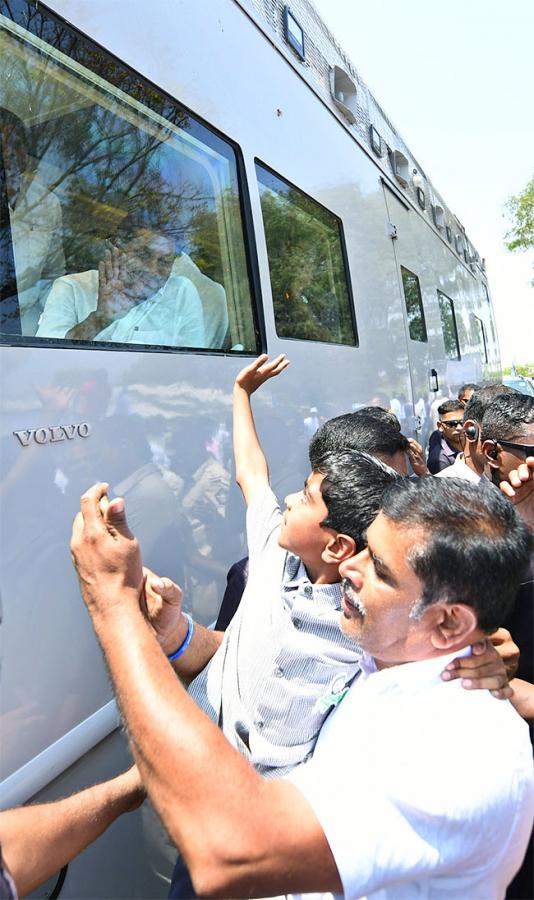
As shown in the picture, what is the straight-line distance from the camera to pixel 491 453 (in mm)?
2309

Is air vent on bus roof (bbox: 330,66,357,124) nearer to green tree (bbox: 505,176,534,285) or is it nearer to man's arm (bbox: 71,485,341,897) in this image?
man's arm (bbox: 71,485,341,897)

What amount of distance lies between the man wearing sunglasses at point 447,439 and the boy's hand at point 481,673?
3.73 metres

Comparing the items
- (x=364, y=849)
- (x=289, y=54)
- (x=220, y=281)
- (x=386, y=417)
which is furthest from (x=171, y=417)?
(x=289, y=54)

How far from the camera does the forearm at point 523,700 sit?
1.57 metres

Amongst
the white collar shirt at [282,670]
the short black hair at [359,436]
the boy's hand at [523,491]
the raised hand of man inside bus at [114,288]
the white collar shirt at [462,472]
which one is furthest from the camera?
the white collar shirt at [462,472]

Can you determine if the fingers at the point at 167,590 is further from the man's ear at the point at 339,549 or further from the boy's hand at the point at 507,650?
the boy's hand at the point at 507,650

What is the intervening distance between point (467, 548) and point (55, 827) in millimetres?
982

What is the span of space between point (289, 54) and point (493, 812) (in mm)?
3042

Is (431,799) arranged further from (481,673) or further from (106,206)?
(106,206)

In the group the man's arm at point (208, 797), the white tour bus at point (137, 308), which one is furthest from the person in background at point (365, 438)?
the man's arm at point (208, 797)

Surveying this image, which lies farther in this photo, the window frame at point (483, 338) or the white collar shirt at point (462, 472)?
the window frame at point (483, 338)

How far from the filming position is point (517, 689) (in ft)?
5.24

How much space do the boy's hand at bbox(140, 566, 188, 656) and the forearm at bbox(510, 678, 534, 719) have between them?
792 mm

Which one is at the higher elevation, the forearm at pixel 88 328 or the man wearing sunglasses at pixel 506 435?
the forearm at pixel 88 328
